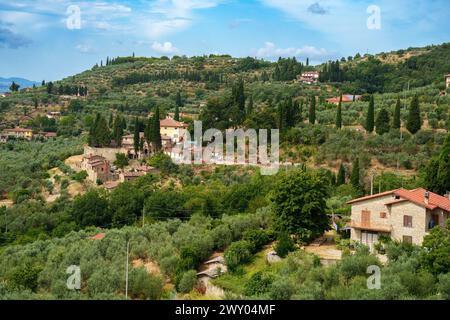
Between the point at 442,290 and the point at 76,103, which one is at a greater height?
the point at 76,103

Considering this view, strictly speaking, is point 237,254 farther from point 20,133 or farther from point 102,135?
point 20,133

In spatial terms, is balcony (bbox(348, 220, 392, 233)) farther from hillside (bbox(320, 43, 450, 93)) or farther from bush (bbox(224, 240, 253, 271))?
hillside (bbox(320, 43, 450, 93))

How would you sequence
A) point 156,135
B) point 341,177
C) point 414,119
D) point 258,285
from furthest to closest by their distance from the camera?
point 156,135, point 414,119, point 341,177, point 258,285

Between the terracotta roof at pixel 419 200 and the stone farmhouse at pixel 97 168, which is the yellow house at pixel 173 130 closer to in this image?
the stone farmhouse at pixel 97 168

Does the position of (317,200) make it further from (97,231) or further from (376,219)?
(97,231)

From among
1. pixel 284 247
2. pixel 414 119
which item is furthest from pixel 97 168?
pixel 284 247

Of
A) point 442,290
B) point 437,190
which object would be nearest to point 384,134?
point 437,190

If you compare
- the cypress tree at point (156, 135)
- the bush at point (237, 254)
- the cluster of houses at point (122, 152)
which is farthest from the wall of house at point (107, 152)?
the bush at point (237, 254)
